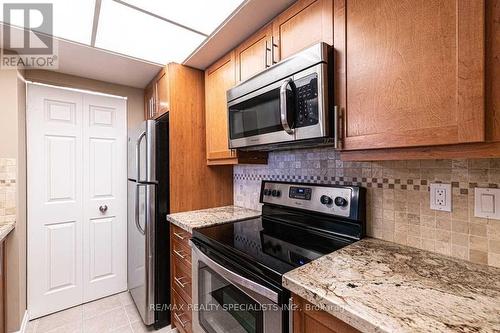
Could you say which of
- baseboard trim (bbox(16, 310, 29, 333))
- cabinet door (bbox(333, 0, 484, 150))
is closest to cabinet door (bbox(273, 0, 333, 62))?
cabinet door (bbox(333, 0, 484, 150))

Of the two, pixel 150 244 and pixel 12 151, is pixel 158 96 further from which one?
pixel 150 244

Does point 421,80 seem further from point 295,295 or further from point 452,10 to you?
point 295,295

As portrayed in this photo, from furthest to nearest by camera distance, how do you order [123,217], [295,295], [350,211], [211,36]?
[123,217] → [211,36] → [350,211] → [295,295]

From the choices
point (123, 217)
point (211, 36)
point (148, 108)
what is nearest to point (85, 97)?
point (148, 108)

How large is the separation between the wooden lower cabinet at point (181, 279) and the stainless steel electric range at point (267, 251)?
0.17 m

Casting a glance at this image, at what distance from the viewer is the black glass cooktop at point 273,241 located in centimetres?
101

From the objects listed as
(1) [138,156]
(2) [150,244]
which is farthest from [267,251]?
(1) [138,156]

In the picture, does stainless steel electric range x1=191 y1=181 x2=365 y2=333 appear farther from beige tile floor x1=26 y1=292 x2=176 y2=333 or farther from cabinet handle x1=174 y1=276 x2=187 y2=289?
beige tile floor x1=26 y1=292 x2=176 y2=333

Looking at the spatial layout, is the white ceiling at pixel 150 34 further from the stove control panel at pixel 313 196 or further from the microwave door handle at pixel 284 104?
the stove control panel at pixel 313 196

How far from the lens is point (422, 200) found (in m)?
1.08

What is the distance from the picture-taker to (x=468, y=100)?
2.32ft

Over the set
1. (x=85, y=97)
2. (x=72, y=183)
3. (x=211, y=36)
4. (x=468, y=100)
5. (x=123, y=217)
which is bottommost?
(x=123, y=217)

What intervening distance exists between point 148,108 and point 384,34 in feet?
7.50

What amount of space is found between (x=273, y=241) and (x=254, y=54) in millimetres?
1148
